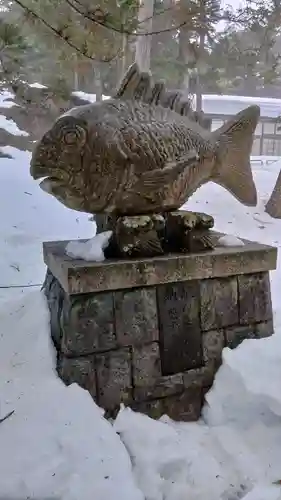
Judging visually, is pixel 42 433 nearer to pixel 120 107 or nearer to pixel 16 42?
pixel 120 107

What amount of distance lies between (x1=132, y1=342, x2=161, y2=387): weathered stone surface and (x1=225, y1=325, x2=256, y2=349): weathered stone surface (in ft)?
1.08

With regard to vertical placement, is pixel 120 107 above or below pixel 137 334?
above

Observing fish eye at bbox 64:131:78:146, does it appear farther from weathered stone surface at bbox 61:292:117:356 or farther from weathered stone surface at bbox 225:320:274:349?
weathered stone surface at bbox 225:320:274:349

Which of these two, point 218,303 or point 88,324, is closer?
point 88,324

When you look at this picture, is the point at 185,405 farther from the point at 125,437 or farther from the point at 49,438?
the point at 49,438

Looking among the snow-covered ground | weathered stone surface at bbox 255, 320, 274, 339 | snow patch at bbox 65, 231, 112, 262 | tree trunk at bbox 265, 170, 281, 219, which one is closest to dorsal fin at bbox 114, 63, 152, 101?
snow patch at bbox 65, 231, 112, 262

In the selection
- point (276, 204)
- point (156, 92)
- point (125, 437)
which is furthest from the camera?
point (276, 204)

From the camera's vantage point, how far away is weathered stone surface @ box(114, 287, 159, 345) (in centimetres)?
171

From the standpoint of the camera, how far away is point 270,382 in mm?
1732

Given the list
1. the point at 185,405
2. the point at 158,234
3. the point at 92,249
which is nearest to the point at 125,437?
the point at 185,405

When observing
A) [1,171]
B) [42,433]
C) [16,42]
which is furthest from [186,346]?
[1,171]

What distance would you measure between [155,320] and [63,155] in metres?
0.69

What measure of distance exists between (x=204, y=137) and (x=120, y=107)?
403mm

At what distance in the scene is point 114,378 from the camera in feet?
5.58
